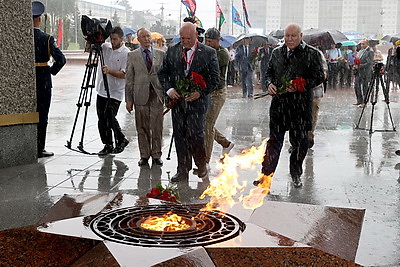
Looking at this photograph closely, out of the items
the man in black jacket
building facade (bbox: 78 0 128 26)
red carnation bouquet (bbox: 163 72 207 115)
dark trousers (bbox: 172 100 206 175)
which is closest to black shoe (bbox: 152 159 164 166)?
dark trousers (bbox: 172 100 206 175)

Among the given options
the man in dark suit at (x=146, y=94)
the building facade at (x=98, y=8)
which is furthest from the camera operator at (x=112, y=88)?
the building facade at (x=98, y=8)

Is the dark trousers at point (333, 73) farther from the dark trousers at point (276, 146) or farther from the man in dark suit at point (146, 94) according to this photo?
the dark trousers at point (276, 146)

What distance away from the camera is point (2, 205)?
621 cm

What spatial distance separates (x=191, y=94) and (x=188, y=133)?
21.0 inches

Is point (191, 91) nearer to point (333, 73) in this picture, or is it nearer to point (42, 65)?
point (42, 65)

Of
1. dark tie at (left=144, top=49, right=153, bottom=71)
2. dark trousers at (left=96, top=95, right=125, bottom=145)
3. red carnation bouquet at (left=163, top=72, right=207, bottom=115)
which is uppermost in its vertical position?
dark tie at (left=144, top=49, right=153, bottom=71)

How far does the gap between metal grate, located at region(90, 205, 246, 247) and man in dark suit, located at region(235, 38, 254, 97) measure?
1642 centimetres

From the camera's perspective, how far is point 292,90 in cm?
667

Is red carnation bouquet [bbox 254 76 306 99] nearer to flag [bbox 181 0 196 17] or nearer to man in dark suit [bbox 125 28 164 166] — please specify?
man in dark suit [bbox 125 28 164 166]

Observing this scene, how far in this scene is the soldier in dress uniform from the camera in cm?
873

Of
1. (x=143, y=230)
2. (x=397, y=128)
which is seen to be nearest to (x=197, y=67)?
(x=143, y=230)

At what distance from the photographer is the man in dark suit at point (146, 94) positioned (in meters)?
8.12

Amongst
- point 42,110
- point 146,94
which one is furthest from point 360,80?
point 42,110

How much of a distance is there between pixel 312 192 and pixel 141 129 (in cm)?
265
